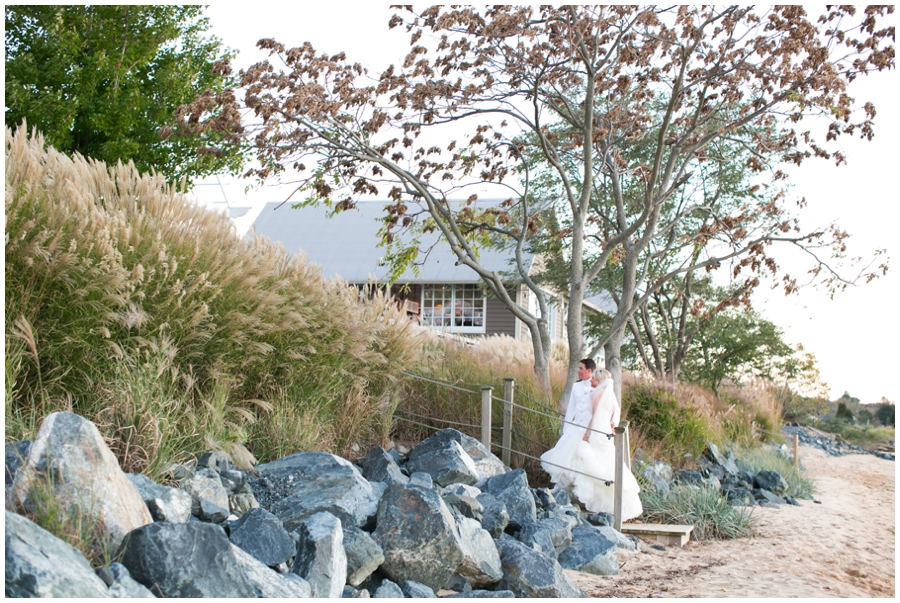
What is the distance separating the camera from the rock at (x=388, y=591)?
4.70m

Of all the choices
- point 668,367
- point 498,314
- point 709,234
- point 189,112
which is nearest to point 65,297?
point 189,112

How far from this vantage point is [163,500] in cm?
436

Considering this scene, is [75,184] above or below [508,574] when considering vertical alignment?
above

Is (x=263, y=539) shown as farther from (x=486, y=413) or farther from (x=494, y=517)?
(x=486, y=413)

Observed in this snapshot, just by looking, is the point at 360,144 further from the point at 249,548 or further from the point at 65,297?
the point at 249,548

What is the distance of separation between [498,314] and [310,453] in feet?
56.0

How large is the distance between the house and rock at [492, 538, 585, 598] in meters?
16.0

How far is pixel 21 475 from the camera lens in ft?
12.4

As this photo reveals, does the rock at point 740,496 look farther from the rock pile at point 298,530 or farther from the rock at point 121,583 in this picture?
the rock at point 121,583

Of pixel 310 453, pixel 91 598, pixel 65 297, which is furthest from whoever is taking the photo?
pixel 310 453

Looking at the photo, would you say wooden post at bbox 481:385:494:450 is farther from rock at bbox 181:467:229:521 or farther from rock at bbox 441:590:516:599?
rock at bbox 181:467:229:521

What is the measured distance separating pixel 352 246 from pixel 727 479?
14.9 metres

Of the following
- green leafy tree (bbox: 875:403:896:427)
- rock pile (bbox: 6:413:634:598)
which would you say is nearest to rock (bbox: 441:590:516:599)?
rock pile (bbox: 6:413:634:598)

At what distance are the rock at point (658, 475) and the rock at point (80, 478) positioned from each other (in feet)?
22.2
